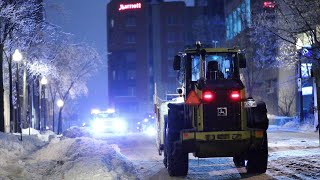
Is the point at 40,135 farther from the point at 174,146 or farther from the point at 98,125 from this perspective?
the point at 174,146

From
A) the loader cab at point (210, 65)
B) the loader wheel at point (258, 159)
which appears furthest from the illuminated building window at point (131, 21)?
the loader wheel at point (258, 159)

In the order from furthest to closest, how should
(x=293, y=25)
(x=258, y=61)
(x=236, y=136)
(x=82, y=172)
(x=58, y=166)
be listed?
(x=258, y=61)
(x=293, y=25)
(x=58, y=166)
(x=236, y=136)
(x=82, y=172)

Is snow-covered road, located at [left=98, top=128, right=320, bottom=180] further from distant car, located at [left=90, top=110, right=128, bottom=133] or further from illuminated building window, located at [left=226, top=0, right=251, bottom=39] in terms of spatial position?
illuminated building window, located at [left=226, top=0, right=251, bottom=39]

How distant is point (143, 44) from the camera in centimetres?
9900

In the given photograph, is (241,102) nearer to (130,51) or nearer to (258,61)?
(258,61)

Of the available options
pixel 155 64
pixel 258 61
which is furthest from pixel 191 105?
pixel 155 64

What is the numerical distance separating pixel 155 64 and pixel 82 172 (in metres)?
87.3

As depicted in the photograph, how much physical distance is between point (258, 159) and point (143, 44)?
84.9m

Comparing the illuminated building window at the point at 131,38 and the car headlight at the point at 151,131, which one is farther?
the illuminated building window at the point at 131,38

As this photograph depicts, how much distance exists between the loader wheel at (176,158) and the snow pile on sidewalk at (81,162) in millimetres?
1050

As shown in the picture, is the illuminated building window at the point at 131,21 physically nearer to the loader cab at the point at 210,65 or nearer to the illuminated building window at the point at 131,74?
the illuminated building window at the point at 131,74

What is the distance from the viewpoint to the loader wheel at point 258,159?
48.4ft

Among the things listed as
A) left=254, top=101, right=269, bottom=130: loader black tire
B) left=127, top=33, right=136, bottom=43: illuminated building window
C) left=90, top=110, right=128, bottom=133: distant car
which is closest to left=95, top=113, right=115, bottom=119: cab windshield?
left=90, top=110, right=128, bottom=133: distant car

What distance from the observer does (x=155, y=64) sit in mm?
100062
